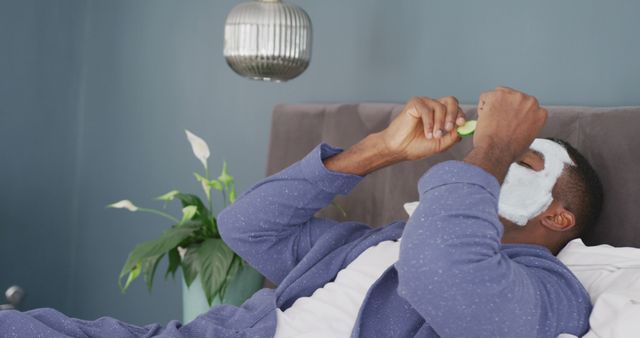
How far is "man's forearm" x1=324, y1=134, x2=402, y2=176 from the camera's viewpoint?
171cm

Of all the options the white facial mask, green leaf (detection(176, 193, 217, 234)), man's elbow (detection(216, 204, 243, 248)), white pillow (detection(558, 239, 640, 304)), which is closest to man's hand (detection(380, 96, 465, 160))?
the white facial mask

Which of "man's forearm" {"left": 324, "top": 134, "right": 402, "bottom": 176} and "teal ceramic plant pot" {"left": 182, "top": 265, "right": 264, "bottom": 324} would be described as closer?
"man's forearm" {"left": 324, "top": 134, "right": 402, "bottom": 176}

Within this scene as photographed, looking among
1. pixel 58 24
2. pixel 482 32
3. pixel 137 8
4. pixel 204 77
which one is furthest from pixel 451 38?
pixel 58 24

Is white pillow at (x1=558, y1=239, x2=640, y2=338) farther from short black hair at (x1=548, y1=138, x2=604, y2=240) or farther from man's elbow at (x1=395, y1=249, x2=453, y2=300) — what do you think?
man's elbow at (x1=395, y1=249, x2=453, y2=300)

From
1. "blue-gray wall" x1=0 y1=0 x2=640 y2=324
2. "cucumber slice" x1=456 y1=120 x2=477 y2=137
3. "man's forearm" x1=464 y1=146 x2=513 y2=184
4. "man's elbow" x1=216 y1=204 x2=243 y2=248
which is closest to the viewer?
"man's forearm" x1=464 y1=146 x2=513 y2=184

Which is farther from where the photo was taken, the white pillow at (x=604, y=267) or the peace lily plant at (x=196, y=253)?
the peace lily plant at (x=196, y=253)

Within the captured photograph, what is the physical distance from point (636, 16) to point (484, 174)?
67cm

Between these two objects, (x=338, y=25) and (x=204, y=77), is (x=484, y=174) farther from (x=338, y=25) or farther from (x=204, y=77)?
(x=204, y=77)

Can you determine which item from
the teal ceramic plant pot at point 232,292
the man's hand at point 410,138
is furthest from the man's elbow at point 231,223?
the teal ceramic plant pot at point 232,292

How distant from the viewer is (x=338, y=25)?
262cm

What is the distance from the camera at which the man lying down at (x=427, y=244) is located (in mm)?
1274

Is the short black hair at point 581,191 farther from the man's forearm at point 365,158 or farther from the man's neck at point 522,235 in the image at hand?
the man's forearm at point 365,158

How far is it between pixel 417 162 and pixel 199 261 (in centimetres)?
62

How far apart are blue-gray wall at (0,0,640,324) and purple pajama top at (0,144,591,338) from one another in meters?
0.63
